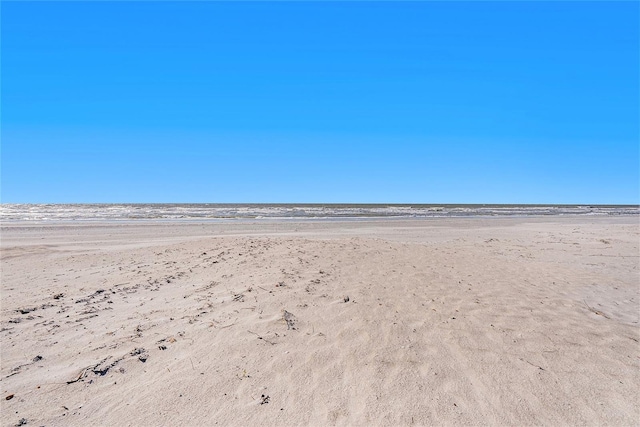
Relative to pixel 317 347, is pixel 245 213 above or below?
Result: above

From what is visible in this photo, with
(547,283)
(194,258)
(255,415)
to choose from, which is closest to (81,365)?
Result: (255,415)

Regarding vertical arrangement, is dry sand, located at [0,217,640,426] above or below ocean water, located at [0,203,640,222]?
below

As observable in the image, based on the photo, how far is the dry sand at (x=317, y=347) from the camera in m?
3.72

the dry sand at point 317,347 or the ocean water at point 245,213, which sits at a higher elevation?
the ocean water at point 245,213

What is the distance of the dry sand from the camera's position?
12.2ft

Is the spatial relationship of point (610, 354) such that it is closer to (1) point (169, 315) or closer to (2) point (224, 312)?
(2) point (224, 312)

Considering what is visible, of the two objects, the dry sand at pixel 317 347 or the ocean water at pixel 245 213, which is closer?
the dry sand at pixel 317 347

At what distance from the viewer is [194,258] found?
1088 centimetres

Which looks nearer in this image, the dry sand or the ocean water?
the dry sand

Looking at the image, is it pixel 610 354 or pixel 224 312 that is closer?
pixel 610 354

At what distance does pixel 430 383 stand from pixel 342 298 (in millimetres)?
2786

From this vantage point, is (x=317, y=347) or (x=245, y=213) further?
(x=245, y=213)

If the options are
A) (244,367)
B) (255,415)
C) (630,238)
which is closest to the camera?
(255,415)

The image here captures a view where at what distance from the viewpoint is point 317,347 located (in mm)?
4902
